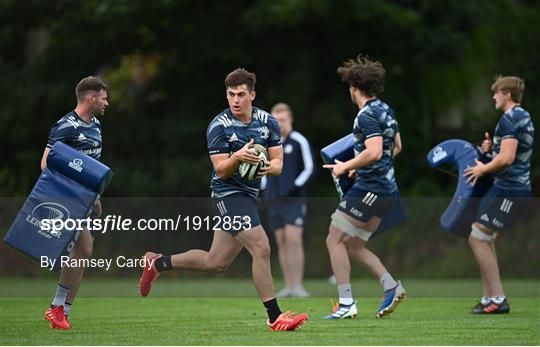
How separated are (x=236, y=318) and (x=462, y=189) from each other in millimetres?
2743

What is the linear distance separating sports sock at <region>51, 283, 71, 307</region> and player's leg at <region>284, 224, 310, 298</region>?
4.77 meters

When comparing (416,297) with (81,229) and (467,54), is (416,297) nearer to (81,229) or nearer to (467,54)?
(81,229)

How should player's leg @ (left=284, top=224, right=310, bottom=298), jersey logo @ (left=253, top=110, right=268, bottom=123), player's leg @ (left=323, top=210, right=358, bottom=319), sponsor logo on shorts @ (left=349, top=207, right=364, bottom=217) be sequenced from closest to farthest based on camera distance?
jersey logo @ (left=253, top=110, right=268, bottom=123)
player's leg @ (left=323, top=210, right=358, bottom=319)
sponsor logo on shorts @ (left=349, top=207, right=364, bottom=217)
player's leg @ (left=284, top=224, right=310, bottom=298)

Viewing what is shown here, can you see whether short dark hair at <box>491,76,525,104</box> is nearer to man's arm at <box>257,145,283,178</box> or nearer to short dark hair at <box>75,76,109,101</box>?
man's arm at <box>257,145,283,178</box>

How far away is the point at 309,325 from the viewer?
1055 centimetres

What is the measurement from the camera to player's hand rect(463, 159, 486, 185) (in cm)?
1210

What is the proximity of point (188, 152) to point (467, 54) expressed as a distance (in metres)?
5.41

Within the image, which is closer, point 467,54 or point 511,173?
point 511,173

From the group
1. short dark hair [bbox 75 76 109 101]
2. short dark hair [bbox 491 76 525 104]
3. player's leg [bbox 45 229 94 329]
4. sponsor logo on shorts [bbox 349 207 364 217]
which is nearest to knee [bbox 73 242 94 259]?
player's leg [bbox 45 229 94 329]

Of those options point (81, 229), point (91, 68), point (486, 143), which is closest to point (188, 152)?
point (91, 68)

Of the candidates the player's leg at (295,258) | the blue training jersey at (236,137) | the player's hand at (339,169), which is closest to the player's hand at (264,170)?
the blue training jersey at (236,137)

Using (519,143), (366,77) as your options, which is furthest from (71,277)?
(519,143)

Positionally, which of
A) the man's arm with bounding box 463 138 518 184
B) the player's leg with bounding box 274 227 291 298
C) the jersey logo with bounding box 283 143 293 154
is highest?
the man's arm with bounding box 463 138 518 184

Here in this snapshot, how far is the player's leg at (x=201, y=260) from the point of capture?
10172mm
